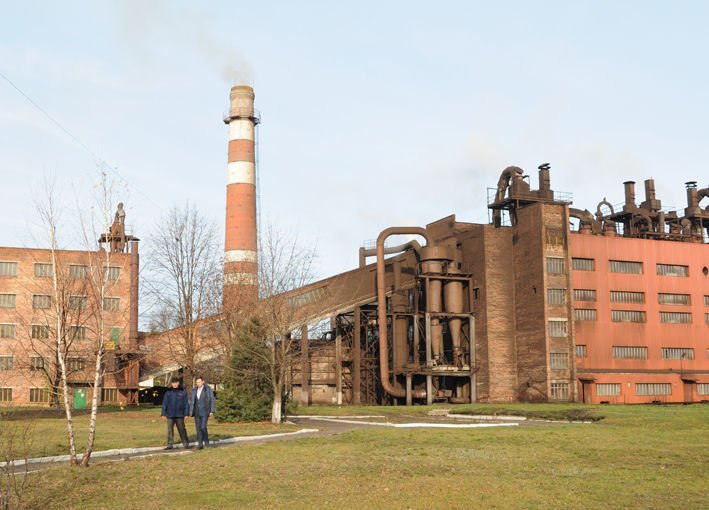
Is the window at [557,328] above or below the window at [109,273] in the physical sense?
below

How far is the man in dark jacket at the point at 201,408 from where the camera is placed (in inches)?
613

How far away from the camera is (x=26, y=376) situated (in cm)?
4684

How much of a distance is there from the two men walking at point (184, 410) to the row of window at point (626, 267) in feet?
112

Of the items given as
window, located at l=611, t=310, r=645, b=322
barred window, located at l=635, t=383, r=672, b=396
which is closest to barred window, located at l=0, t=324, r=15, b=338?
window, located at l=611, t=310, r=645, b=322

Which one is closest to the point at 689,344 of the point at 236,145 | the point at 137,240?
the point at 236,145

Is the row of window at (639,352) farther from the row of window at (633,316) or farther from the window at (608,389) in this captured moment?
the window at (608,389)

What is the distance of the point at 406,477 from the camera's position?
11.5m

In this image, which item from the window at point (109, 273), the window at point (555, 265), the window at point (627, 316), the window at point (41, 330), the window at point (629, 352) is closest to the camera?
the window at point (109, 273)

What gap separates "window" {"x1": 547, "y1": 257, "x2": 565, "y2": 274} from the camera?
1803 inches

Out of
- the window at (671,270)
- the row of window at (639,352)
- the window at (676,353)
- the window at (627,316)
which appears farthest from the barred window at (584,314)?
the window at (671,270)

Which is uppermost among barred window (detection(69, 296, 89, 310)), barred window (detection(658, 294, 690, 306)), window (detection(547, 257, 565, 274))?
window (detection(547, 257, 565, 274))

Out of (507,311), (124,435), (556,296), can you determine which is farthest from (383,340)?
(124,435)

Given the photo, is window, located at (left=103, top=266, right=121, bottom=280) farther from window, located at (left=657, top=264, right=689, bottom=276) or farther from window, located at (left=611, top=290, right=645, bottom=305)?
window, located at (left=657, top=264, right=689, bottom=276)

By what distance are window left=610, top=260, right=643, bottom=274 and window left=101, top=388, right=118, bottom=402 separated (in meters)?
Result: 36.0
